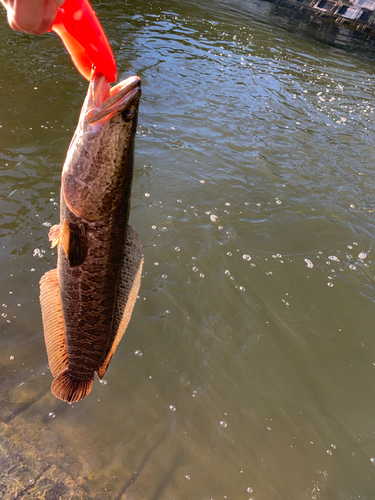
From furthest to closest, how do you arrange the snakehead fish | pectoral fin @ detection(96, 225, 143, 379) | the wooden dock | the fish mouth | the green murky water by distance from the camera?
the wooden dock
the green murky water
pectoral fin @ detection(96, 225, 143, 379)
the snakehead fish
the fish mouth

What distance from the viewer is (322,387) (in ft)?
13.9

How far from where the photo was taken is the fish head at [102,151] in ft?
6.03

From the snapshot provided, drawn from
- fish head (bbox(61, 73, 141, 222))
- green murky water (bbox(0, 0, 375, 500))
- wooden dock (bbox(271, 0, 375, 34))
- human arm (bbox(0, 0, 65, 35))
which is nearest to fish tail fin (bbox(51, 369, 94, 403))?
green murky water (bbox(0, 0, 375, 500))

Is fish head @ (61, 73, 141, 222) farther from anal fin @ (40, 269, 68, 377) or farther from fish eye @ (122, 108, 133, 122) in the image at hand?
anal fin @ (40, 269, 68, 377)

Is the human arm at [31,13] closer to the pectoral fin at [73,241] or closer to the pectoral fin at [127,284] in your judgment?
the pectoral fin at [73,241]

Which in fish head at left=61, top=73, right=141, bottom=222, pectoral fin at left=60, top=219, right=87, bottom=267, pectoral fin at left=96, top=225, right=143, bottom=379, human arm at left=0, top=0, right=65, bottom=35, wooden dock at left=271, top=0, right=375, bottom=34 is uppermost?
wooden dock at left=271, top=0, right=375, bottom=34

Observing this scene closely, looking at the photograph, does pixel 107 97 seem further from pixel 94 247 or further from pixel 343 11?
pixel 343 11

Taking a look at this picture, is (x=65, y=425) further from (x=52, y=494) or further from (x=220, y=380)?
(x=220, y=380)

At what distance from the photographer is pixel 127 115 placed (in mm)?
1900

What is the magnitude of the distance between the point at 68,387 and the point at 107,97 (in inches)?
92.3

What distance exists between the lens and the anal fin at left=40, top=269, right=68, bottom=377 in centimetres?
273

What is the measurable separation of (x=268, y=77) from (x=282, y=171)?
22.6ft

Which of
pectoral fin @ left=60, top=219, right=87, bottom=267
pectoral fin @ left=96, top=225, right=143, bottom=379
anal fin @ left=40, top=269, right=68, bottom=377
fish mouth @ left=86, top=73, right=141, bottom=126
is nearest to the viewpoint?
fish mouth @ left=86, top=73, right=141, bottom=126

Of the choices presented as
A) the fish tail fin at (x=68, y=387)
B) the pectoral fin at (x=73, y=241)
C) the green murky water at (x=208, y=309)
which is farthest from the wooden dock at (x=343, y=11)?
the fish tail fin at (x=68, y=387)
